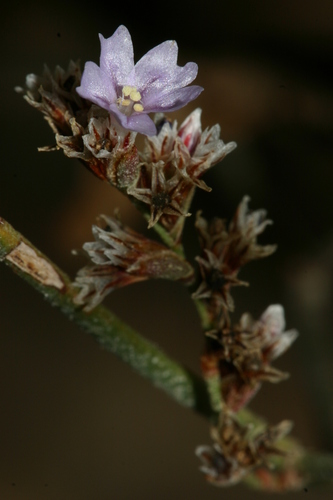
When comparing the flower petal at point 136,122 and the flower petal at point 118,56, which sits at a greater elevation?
the flower petal at point 118,56

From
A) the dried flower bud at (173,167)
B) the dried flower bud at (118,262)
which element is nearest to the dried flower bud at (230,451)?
the dried flower bud at (118,262)

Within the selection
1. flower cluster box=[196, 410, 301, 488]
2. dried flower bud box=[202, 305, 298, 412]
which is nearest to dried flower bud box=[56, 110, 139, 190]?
dried flower bud box=[202, 305, 298, 412]

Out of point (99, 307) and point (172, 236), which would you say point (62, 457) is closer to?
point (99, 307)

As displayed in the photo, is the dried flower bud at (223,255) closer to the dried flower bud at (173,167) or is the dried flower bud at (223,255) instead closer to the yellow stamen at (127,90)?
the dried flower bud at (173,167)

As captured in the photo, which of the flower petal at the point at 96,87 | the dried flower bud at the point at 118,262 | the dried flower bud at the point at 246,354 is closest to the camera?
the flower petal at the point at 96,87

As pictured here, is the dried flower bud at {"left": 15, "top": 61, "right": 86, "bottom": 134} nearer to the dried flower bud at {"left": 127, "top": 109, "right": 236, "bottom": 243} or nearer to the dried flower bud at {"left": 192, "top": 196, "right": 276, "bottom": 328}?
the dried flower bud at {"left": 127, "top": 109, "right": 236, "bottom": 243}

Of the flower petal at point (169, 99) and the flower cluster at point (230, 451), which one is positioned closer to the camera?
the flower petal at point (169, 99)

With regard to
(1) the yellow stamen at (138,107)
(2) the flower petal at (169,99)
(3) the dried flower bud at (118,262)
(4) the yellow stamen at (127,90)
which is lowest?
(3) the dried flower bud at (118,262)

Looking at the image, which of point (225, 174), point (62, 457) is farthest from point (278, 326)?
point (62, 457)
